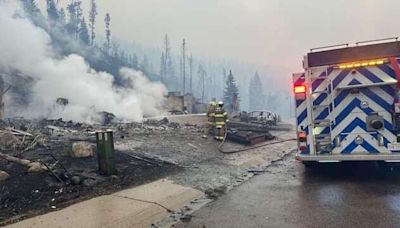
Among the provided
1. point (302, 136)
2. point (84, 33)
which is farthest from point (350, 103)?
point (84, 33)

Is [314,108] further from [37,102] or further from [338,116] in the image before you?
[37,102]

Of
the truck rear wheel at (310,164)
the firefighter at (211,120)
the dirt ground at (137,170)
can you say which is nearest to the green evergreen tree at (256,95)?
the firefighter at (211,120)

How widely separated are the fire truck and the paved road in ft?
2.00

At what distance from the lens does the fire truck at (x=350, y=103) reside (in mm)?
7223

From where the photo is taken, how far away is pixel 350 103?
24.8 ft

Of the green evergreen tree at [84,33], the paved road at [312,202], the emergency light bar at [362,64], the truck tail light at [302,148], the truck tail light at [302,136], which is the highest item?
the green evergreen tree at [84,33]

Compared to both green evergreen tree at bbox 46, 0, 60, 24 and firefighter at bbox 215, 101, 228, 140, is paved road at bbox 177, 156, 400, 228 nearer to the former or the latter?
firefighter at bbox 215, 101, 228, 140

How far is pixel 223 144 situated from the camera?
44.2 ft

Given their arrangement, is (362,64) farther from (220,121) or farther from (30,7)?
(30,7)

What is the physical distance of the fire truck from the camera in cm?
722

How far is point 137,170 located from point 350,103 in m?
4.54

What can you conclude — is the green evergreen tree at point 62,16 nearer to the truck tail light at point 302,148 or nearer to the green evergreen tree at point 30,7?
the green evergreen tree at point 30,7

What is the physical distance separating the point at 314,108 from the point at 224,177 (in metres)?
2.40

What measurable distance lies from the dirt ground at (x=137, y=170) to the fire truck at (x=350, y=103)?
198 cm
